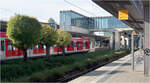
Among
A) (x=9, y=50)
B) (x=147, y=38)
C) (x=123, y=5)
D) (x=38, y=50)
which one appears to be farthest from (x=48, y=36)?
(x=147, y=38)

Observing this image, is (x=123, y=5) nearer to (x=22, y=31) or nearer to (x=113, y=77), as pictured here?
(x=113, y=77)

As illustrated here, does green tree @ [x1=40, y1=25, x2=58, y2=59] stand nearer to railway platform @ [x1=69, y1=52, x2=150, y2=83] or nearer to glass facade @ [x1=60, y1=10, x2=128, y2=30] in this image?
railway platform @ [x1=69, y1=52, x2=150, y2=83]

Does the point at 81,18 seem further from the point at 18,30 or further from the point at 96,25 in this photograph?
the point at 18,30

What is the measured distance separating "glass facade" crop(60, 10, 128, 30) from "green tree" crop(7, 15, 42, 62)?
41462 mm

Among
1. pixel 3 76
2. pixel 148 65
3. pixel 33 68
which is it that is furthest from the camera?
pixel 33 68

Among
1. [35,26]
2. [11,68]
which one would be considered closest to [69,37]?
[35,26]

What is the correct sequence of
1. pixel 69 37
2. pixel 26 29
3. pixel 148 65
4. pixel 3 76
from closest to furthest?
pixel 3 76 → pixel 148 65 → pixel 26 29 → pixel 69 37

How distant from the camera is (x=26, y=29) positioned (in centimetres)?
1605

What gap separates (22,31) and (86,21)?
50.8 meters

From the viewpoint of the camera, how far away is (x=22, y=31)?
51.9 ft

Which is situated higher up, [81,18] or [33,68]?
[81,18]

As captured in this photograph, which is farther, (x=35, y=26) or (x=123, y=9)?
(x=35, y=26)

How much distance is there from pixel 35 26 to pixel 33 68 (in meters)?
3.20

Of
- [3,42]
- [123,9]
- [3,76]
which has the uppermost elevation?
[123,9]
